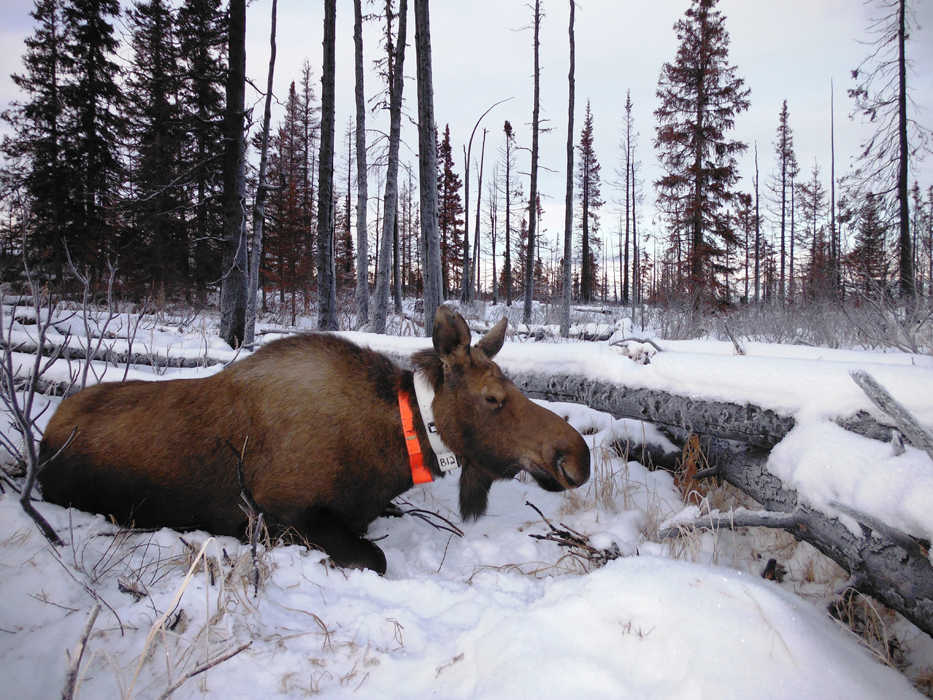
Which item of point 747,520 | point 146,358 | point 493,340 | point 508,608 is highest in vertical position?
point 493,340

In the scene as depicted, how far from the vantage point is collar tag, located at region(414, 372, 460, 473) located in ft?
7.61

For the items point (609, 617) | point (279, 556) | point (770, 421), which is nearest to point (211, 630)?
point (279, 556)

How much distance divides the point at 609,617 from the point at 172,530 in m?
2.14

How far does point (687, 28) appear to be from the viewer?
19.8 meters

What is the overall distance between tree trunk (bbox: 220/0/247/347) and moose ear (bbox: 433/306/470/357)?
6.76 m

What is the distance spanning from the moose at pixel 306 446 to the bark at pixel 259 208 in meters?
5.26

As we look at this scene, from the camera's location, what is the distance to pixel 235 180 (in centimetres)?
793

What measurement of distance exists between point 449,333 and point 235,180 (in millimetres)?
7540

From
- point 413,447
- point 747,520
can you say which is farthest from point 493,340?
point 747,520

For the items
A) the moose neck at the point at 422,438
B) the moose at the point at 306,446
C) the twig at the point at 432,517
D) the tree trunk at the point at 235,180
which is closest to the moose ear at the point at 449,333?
the moose at the point at 306,446

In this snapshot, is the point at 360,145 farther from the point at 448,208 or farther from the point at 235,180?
the point at 448,208

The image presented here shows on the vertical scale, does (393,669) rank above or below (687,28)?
below

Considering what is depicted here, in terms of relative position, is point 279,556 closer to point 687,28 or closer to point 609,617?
point 609,617

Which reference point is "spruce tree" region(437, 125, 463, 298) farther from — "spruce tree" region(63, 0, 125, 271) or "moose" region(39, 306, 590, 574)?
"moose" region(39, 306, 590, 574)
